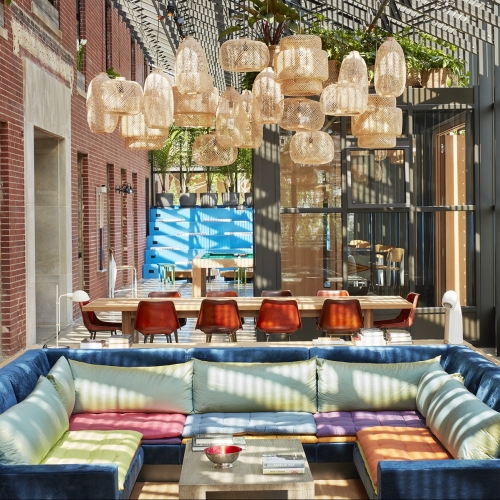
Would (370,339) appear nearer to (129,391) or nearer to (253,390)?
(253,390)

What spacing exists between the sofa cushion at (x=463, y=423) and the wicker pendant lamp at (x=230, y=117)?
3063mm

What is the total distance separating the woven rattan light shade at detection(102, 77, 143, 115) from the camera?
637cm

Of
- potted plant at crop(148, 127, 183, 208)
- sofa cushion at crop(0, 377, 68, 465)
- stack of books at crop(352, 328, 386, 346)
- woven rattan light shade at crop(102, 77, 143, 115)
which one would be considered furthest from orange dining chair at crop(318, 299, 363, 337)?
potted plant at crop(148, 127, 183, 208)

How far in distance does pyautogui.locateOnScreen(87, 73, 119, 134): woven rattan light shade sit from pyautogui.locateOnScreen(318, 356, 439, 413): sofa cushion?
105 inches

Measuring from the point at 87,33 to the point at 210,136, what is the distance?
7470mm

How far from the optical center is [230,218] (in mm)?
23672

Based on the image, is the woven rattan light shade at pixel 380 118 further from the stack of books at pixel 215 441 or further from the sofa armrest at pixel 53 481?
the sofa armrest at pixel 53 481

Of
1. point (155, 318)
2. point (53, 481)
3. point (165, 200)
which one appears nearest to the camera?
point (53, 481)

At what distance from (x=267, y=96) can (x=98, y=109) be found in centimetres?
134

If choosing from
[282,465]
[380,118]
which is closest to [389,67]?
[380,118]

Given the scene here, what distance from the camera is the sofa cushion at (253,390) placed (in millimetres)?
5684

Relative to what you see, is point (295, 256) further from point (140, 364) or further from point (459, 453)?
point (459, 453)

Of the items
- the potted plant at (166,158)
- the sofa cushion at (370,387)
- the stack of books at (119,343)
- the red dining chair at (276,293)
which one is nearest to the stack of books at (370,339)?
the sofa cushion at (370,387)

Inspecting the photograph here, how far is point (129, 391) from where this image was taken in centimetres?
562
